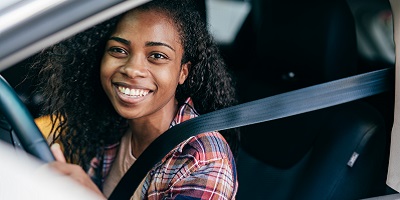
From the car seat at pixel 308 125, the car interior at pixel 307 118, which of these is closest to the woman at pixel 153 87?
the car interior at pixel 307 118

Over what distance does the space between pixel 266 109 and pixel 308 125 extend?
0.61m

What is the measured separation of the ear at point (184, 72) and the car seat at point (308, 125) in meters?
0.53

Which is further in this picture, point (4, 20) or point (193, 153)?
point (193, 153)

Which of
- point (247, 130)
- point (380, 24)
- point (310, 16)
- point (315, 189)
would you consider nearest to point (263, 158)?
point (247, 130)

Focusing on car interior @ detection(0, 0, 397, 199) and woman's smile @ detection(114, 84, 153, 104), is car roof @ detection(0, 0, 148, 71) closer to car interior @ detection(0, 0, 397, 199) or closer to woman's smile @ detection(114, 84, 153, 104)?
woman's smile @ detection(114, 84, 153, 104)

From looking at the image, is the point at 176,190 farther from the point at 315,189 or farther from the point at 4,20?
the point at 4,20

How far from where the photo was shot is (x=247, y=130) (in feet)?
8.62

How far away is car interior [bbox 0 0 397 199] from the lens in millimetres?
2283

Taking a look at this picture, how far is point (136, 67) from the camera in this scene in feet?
6.60

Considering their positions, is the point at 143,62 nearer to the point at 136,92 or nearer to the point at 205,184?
the point at 136,92

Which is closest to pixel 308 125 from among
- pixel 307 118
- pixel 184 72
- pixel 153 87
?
pixel 307 118

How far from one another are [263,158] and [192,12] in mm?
722

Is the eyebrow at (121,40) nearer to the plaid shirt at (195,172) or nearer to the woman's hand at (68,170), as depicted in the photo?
the plaid shirt at (195,172)

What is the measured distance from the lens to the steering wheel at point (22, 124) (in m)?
1.59
